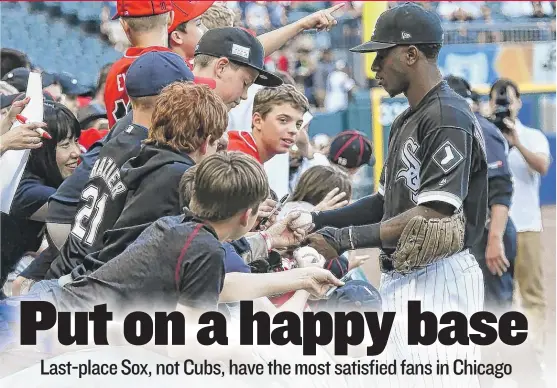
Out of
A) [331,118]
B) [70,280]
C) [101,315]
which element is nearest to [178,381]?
[101,315]

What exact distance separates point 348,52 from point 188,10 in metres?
12.3

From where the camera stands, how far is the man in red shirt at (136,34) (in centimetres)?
443

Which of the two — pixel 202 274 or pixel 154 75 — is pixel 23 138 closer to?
pixel 154 75

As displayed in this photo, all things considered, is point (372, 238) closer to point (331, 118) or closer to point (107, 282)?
point (107, 282)

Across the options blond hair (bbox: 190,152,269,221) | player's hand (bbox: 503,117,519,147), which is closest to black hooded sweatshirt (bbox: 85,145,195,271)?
blond hair (bbox: 190,152,269,221)

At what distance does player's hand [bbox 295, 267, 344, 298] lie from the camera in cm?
321

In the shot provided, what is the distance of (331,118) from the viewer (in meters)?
13.4

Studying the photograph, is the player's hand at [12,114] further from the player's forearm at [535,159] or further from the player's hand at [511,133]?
the player's forearm at [535,159]

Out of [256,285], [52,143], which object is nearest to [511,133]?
[52,143]

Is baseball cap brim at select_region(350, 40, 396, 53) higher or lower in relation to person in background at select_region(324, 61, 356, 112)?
lower

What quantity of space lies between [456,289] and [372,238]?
0.37 meters

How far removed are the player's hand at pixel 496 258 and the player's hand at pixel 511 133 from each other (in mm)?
945

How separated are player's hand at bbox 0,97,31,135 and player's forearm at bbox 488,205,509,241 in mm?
2765

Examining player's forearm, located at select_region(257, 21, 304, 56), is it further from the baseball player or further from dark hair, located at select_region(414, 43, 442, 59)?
dark hair, located at select_region(414, 43, 442, 59)
